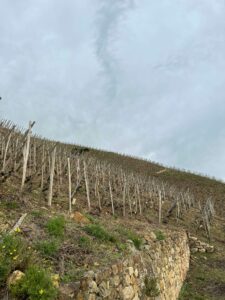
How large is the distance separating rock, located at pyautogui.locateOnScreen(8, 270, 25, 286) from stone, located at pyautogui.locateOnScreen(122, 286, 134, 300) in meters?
2.21

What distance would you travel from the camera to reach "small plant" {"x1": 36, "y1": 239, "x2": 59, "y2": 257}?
247 inches

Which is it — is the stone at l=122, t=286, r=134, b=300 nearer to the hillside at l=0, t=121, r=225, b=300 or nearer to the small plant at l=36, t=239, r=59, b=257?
the hillside at l=0, t=121, r=225, b=300

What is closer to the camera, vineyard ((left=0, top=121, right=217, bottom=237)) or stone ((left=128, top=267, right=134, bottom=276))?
stone ((left=128, top=267, right=134, bottom=276))

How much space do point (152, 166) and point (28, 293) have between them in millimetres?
46641

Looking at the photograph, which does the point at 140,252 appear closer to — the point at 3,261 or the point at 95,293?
the point at 95,293

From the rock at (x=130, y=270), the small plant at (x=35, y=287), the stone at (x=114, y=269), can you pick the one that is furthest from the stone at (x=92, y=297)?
the rock at (x=130, y=270)

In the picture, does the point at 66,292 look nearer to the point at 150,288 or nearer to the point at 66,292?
the point at 66,292

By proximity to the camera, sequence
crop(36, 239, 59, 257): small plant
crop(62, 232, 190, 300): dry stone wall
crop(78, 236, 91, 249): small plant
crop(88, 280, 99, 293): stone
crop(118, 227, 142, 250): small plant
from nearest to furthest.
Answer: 1. crop(88, 280, 99, 293): stone
2. crop(62, 232, 190, 300): dry stone wall
3. crop(36, 239, 59, 257): small plant
4. crop(78, 236, 91, 249): small plant
5. crop(118, 227, 142, 250): small plant

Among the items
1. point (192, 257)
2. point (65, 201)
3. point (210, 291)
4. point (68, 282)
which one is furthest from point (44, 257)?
point (192, 257)

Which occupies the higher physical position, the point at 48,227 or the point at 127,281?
the point at 48,227

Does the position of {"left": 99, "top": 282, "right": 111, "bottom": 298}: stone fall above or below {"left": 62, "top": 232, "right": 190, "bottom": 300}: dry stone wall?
below

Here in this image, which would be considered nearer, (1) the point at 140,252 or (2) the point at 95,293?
(2) the point at 95,293

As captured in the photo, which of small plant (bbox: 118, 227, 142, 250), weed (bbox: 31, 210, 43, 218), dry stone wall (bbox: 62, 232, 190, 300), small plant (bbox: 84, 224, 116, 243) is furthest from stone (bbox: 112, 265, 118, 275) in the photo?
weed (bbox: 31, 210, 43, 218)

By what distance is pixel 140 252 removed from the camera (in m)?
8.33
